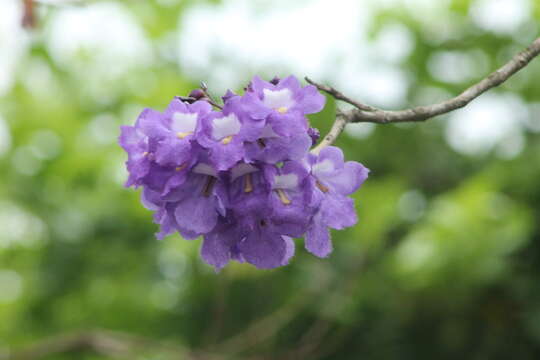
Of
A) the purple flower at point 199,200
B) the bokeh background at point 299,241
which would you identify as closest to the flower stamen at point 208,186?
the purple flower at point 199,200

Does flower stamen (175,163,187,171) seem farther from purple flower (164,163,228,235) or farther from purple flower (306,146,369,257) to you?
purple flower (306,146,369,257)

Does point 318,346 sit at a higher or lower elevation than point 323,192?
lower

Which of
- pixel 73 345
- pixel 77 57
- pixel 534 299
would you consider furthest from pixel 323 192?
pixel 77 57

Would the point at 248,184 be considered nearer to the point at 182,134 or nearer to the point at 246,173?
the point at 246,173

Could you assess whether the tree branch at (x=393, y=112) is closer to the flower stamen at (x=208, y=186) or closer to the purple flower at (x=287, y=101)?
the purple flower at (x=287, y=101)

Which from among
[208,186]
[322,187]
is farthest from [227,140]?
[322,187]

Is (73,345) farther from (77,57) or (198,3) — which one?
(198,3)

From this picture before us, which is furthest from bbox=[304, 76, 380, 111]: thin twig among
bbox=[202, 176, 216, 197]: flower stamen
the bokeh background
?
the bokeh background
